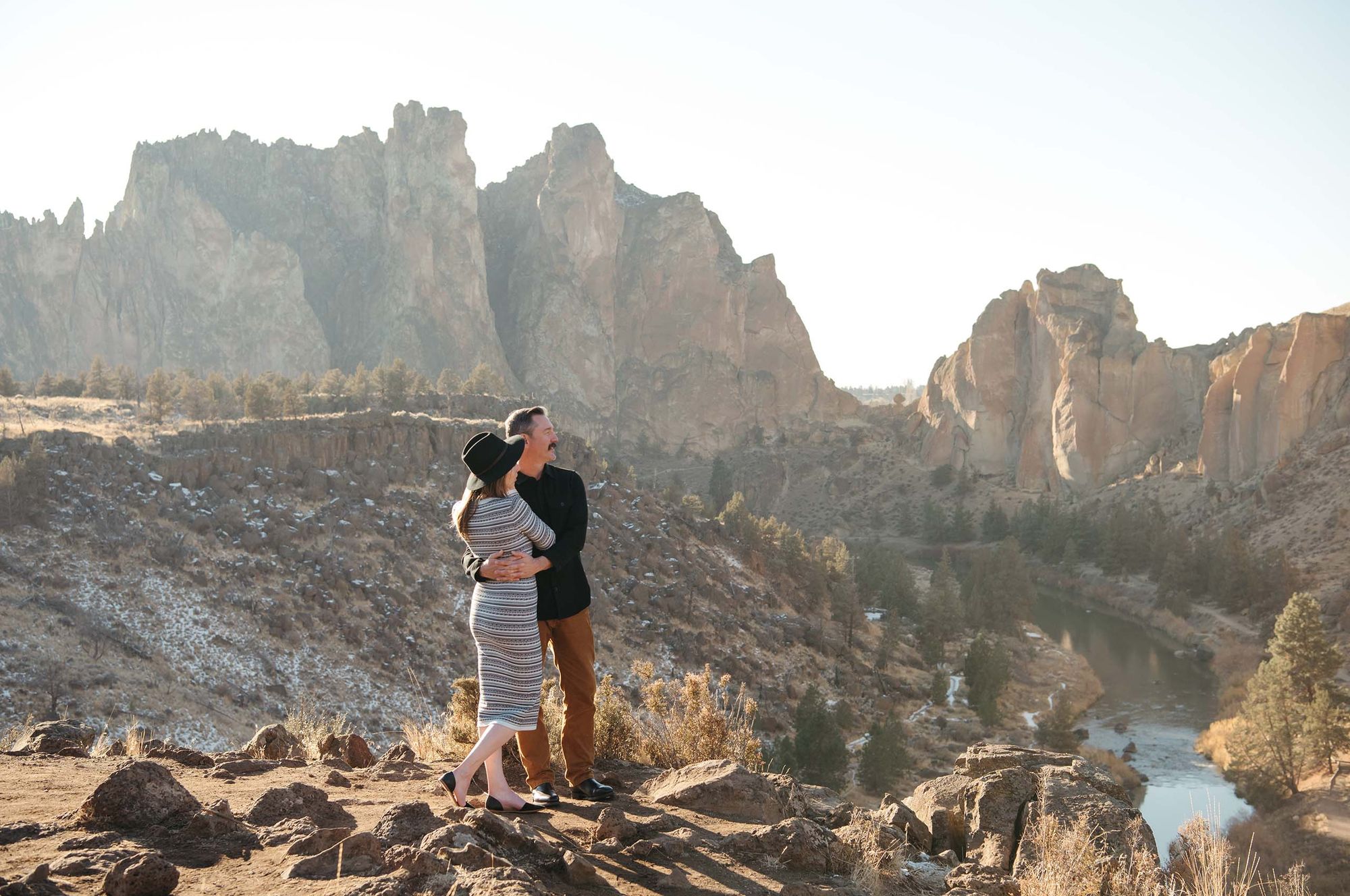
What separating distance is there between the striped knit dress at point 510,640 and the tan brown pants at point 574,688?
0.36 m

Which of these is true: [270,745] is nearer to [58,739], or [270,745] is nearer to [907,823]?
[58,739]

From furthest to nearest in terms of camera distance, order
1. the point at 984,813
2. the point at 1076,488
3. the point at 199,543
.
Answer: the point at 1076,488, the point at 199,543, the point at 984,813

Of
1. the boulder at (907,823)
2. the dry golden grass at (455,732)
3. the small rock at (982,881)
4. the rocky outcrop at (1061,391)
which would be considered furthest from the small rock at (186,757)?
the rocky outcrop at (1061,391)

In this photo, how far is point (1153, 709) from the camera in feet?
125

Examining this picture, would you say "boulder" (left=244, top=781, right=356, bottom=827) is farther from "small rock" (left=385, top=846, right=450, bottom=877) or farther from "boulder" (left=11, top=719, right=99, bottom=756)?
"boulder" (left=11, top=719, right=99, bottom=756)

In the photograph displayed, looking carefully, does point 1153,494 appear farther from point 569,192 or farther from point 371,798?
point 371,798

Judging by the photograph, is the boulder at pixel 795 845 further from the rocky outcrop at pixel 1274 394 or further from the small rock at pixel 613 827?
the rocky outcrop at pixel 1274 394

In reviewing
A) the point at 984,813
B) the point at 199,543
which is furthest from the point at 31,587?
the point at 984,813

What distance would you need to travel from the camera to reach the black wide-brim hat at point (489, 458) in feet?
16.3

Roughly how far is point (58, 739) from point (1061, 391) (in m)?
94.1

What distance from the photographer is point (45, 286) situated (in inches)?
3984

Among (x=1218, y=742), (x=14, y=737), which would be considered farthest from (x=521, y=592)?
(x=1218, y=742)

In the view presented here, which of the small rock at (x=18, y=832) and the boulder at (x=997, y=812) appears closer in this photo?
the small rock at (x=18, y=832)

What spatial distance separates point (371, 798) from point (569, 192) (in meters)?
116
